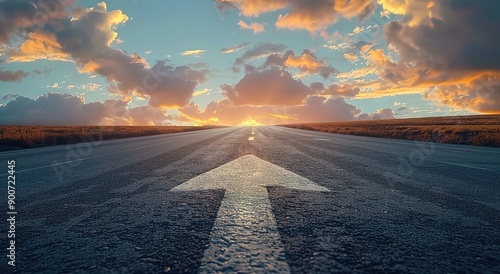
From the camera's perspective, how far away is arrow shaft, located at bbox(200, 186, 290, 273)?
55.4 inches

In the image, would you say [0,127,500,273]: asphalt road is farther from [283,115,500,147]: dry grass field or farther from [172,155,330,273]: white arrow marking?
[283,115,500,147]: dry grass field

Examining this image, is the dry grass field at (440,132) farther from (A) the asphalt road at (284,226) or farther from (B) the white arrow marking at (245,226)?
(B) the white arrow marking at (245,226)

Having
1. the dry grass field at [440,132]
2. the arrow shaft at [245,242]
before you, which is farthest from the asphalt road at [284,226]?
the dry grass field at [440,132]

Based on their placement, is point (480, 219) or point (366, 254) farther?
point (480, 219)

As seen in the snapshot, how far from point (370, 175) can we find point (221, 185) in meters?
2.50

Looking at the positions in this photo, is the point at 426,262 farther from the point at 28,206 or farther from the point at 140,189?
the point at 28,206

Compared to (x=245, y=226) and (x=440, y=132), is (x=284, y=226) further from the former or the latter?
(x=440, y=132)

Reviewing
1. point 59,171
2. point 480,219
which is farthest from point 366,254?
point 59,171

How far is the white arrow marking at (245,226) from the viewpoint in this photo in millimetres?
1435

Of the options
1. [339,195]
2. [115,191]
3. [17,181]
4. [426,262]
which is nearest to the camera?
[426,262]

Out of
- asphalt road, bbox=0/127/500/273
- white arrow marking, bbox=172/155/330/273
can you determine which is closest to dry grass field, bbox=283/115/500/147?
asphalt road, bbox=0/127/500/273

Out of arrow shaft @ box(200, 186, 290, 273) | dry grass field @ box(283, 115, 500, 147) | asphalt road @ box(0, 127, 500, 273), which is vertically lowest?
asphalt road @ box(0, 127, 500, 273)

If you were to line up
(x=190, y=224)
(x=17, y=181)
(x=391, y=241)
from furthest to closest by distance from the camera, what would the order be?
(x=17, y=181), (x=190, y=224), (x=391, y=241)

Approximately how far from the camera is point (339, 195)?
309 centimetres
